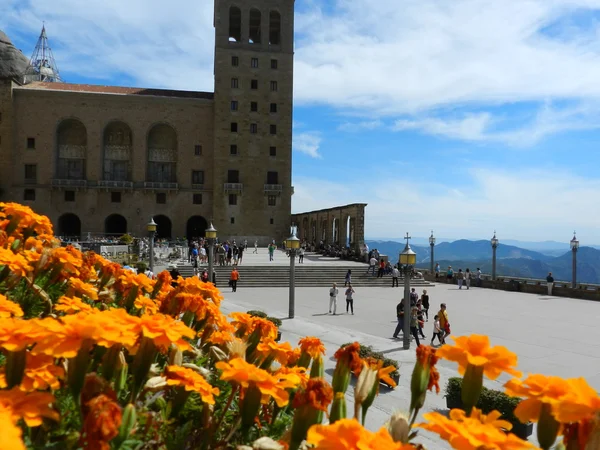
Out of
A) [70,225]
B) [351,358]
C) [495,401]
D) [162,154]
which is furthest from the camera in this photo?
[70,225]

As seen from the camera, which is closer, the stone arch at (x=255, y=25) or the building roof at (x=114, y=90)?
the building roof at (x=114, y=90)

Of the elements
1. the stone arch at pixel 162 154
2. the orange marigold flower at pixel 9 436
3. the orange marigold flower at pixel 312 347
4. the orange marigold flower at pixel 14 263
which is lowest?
the orange marigold flower at pixel 312 347

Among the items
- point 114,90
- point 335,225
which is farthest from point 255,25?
point 335,225

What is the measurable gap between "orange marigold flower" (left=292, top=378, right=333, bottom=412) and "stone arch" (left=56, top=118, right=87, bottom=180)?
174 feet

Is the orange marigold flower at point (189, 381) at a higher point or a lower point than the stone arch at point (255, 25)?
lower

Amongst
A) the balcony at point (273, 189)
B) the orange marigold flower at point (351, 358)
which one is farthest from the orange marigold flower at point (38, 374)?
the balcony at point (273, 189)

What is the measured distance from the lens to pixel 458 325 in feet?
54.3

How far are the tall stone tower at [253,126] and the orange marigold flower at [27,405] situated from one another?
48.6 meters

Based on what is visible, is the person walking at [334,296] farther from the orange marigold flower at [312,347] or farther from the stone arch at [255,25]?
the stone arch at [255,25]

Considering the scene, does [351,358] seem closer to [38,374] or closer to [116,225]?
[38,374]

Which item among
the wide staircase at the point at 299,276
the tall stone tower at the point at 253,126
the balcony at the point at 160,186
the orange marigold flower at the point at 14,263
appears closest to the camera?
the orange marigold flower at the point at 14,263

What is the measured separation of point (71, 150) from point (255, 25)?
25153 mm

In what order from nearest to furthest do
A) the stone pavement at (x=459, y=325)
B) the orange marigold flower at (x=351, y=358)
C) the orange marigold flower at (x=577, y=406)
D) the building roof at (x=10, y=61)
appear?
the orange marigold flower at (x=577, y=406) → the orange marigold flower at (x=351, y=358) → the stone pavement at (x=459, y=325) → the building roof at (x=10, y=61)

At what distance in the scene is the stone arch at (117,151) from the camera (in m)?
49.6
